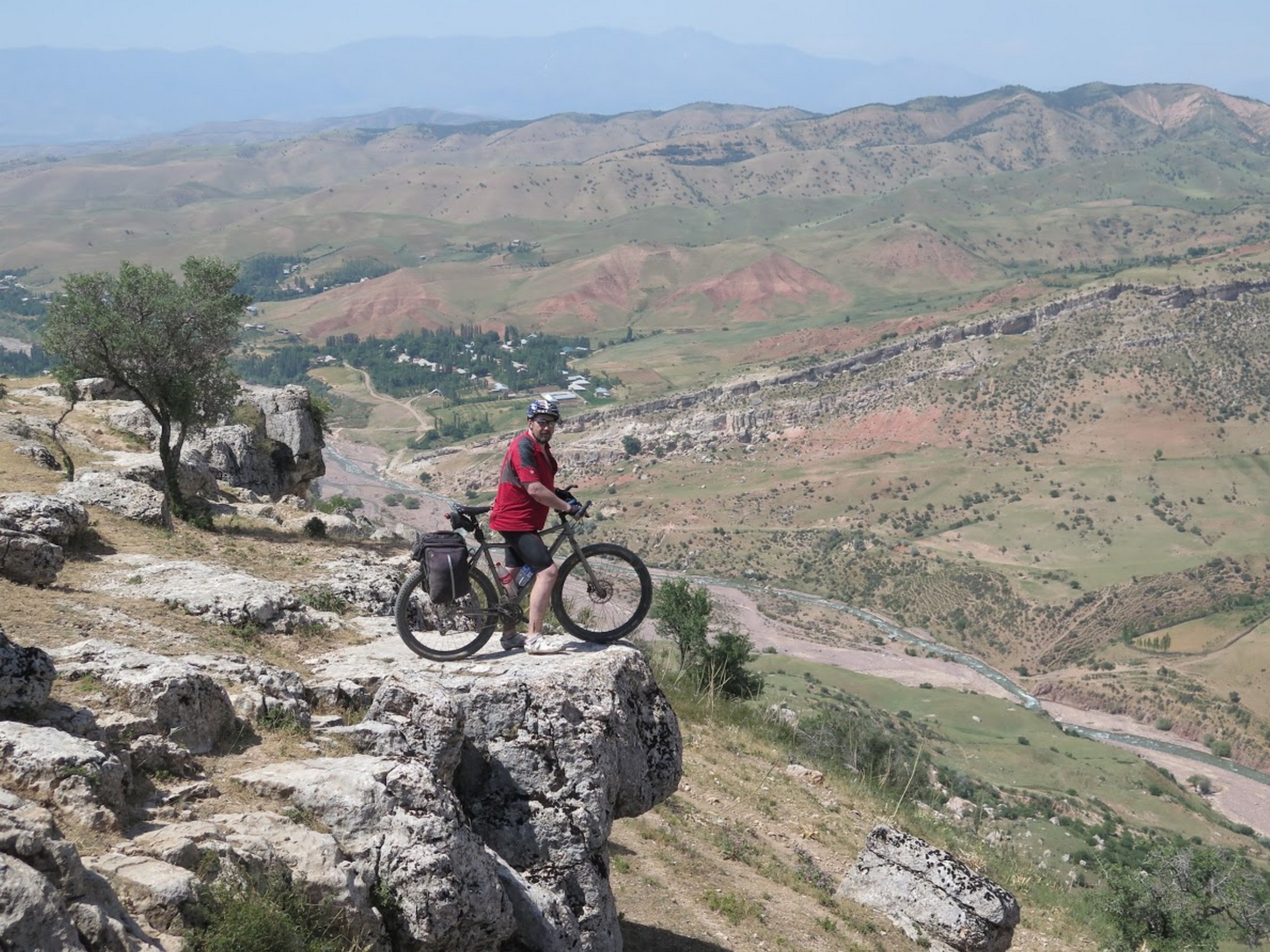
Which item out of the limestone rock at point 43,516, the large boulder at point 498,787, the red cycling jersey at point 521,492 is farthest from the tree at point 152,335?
the large boulder at point 498,787

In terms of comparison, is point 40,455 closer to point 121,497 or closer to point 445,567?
point 121,497

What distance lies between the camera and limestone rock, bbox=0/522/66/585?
14.4 m

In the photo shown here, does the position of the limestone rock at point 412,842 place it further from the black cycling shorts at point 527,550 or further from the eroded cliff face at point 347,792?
the black cycling shorts at point 527,550

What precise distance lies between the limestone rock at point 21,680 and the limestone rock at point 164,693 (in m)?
0.91

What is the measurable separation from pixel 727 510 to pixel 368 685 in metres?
114

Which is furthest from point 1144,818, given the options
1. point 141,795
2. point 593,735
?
point 141,795

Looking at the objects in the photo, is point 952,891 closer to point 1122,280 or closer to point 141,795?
point 141,795

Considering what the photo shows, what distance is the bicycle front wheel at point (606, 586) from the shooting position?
494 inches

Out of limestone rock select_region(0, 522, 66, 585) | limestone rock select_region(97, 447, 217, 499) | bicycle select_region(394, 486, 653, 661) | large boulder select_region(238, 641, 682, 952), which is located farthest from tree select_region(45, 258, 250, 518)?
large boulder select_region(238, 641, 682, 952)

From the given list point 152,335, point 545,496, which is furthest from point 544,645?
point 152,335

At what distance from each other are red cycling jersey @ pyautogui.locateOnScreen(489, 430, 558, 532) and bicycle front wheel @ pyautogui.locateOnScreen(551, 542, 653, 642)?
77 centimetres

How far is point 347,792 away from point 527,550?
3.97 meters

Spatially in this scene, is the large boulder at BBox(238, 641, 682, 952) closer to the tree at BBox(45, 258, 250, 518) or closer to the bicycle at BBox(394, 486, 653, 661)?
the bicycle at BBox(394, 486, 653, 661)

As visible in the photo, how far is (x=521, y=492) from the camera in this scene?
1242 centimetres
